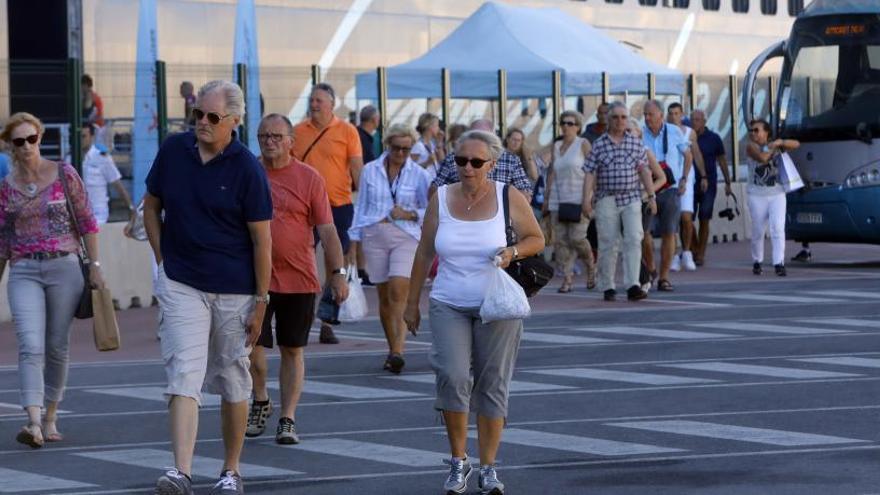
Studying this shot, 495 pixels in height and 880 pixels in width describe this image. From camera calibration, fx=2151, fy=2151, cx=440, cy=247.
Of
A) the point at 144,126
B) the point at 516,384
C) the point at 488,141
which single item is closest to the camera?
the point at 488,141

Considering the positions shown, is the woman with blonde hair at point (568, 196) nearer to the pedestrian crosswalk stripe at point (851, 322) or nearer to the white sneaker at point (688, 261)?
the white sneaker at point (688, 261)

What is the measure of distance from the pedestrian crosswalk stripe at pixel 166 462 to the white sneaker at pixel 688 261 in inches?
548

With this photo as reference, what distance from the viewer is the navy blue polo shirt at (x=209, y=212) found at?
9141 millimetres

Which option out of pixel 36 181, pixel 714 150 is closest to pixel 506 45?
pixel 714 150

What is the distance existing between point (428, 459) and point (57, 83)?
12.1 m

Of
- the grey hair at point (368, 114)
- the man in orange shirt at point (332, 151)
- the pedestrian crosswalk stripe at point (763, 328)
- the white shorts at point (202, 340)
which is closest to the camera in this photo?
the white shorts at point (202, 340)

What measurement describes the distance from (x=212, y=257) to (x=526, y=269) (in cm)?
138

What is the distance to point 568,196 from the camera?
20.6 m

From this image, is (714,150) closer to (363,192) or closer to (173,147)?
(363,192)

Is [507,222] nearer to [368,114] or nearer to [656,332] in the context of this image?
[656,332]

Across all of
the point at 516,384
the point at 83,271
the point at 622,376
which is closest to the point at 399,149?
the point at 516,384

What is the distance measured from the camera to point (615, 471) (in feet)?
32.1

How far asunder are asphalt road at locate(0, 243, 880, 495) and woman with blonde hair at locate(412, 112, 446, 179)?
2658mm

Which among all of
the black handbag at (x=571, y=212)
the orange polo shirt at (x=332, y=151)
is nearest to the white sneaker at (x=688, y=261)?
the black handbag at (x=571, y=212)
